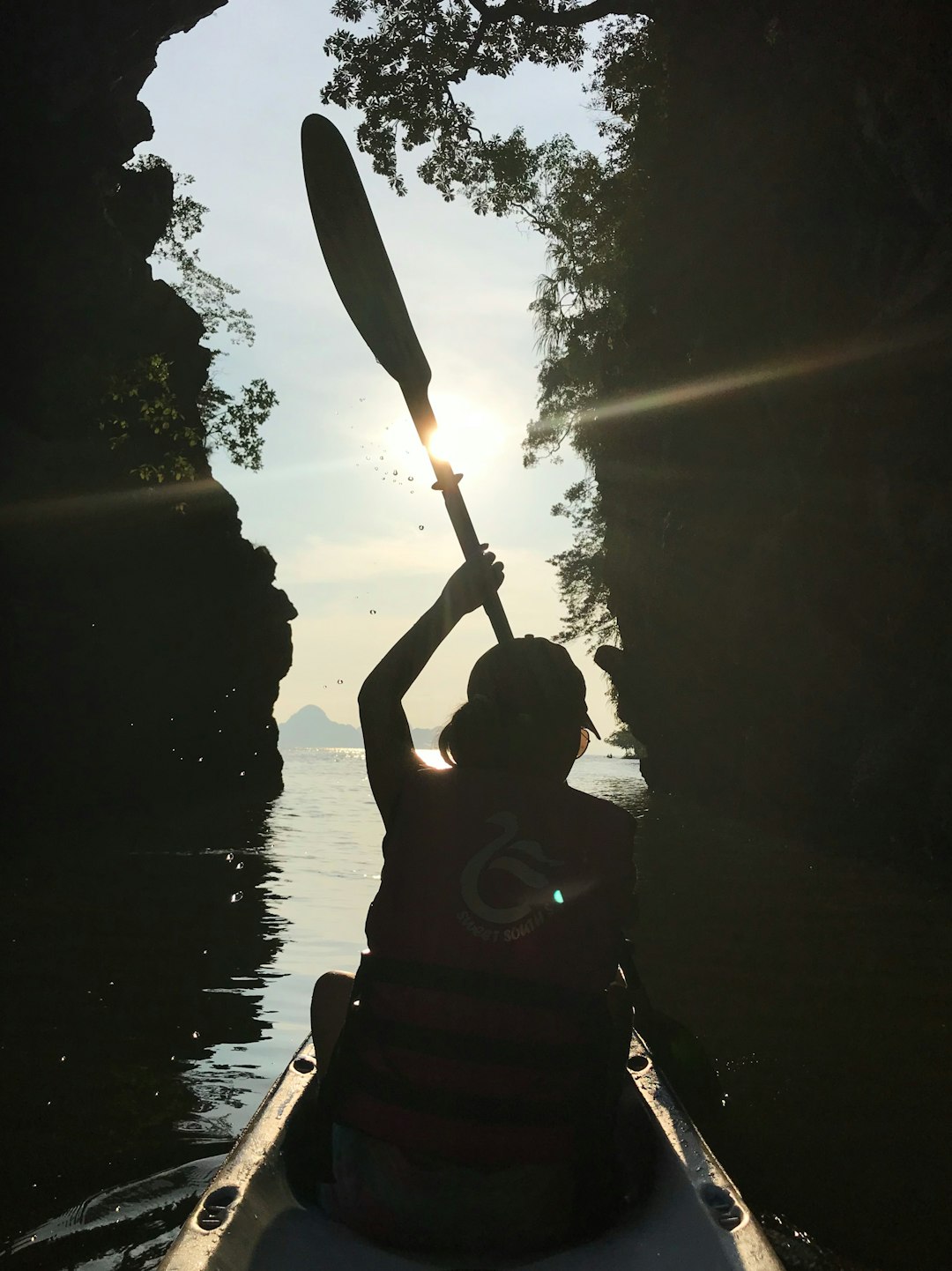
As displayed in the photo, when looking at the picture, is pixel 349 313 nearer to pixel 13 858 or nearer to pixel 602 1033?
pixel 602 1033

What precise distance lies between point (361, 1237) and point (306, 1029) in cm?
364

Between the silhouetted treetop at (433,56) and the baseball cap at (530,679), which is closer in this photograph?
the baseball cap at (530,679)

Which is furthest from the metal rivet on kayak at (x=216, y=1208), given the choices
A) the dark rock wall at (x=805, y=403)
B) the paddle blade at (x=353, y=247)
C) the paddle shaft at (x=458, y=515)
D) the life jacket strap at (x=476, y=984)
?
the dark rock wall at (x=805, y=403)

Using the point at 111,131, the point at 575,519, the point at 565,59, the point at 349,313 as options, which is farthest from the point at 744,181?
the point at 575,519

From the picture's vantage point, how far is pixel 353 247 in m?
4.39

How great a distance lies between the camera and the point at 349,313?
4.36m

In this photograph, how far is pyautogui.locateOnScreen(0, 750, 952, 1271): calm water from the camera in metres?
3.45

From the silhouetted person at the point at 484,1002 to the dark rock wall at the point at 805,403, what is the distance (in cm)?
1140

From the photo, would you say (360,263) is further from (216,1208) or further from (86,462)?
(86,462)

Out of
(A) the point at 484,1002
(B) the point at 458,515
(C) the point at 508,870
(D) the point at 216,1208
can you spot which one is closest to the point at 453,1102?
(A) the point at 484,1002

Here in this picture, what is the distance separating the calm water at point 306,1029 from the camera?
3.45 meters

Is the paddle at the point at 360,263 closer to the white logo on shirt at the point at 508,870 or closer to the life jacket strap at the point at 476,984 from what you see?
the white logo on shirt at the point at 508,870

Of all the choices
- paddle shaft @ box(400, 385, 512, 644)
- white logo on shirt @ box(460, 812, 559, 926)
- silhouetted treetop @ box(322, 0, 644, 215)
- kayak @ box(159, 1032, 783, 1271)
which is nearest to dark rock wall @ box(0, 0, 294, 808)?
silhouetted treetop @ box(322, 0, 644, 215)

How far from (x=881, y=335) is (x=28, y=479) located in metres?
14.7
